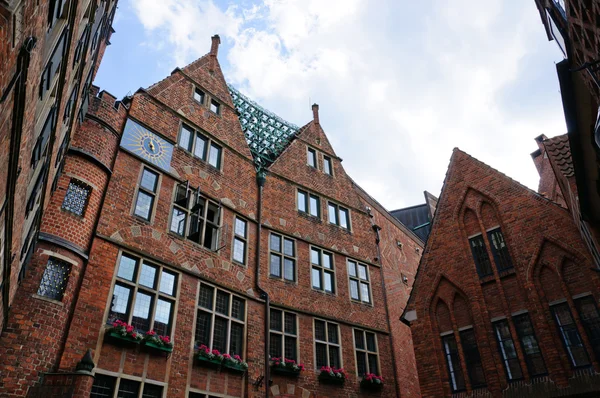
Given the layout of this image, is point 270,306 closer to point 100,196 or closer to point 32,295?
point 100,196

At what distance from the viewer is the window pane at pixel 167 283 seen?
12423 millimetres

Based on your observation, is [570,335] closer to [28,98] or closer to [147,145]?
[28,98]

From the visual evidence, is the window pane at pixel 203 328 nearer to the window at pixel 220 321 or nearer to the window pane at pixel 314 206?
the window at pixel 220 321

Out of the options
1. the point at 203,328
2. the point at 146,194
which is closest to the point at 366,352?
the point at 203,328

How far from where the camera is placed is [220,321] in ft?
44.3

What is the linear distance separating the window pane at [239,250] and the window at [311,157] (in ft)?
23.0

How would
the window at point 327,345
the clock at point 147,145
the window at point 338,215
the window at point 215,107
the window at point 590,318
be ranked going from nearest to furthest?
the window at point 590,318 → the clock at point 147,145 → the window at point 327,345 → the window at point 215,107 → the window at point 338,215

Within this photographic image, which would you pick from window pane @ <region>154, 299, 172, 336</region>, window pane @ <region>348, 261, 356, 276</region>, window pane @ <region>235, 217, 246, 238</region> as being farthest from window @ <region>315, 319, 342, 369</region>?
window pane @ <region>154, 299, 172, 336</region>

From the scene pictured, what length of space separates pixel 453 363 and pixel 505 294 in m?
2.73

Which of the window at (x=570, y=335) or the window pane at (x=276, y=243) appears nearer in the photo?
the window at (x=570, y=335)

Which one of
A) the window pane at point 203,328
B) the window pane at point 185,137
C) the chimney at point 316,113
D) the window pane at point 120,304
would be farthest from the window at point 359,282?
the window pane at point 120,304

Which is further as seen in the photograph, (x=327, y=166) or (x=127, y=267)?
(x=327, y=166)

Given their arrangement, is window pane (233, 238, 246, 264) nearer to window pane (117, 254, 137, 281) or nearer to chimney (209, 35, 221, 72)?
window pane (117, 254, 137, 281)

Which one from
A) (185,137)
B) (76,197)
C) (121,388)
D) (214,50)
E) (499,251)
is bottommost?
(121,388)
